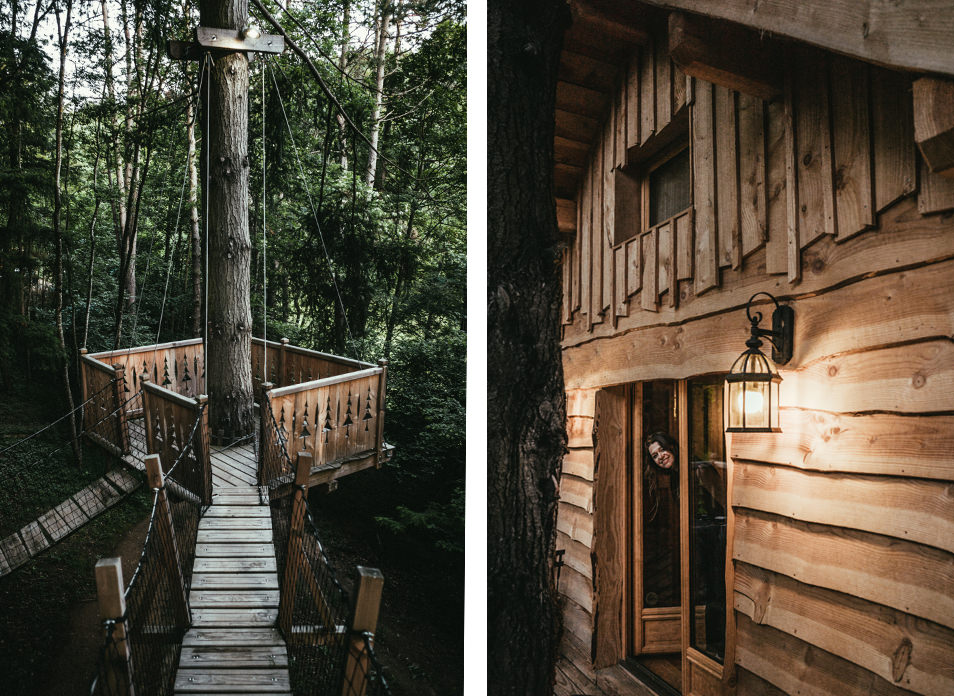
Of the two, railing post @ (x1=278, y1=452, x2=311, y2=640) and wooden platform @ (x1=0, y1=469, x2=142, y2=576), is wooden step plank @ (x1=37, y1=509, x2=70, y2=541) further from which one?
railing post @ (x1=278, y1=452, x2=311, y2=640)

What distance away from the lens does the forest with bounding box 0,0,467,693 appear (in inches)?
56.3

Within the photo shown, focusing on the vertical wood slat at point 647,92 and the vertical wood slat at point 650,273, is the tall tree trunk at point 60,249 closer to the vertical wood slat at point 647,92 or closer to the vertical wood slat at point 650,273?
the vertical wood slat at point 650,273

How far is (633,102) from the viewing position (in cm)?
300

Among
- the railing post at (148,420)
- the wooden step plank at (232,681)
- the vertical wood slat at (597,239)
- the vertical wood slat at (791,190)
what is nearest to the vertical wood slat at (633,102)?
the vertical wood slat at (597,239)

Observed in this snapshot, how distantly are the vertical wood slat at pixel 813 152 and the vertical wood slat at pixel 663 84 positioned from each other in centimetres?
83

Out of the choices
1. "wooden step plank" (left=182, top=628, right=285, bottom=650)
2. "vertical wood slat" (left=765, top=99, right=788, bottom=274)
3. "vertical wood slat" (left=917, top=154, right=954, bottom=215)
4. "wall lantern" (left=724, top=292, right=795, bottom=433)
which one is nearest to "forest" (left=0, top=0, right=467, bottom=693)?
"wooden step plank" (left=182, top=628, right=285, bottom=650)

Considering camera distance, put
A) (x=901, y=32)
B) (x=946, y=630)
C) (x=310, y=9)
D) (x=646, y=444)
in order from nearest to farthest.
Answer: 1. (x=901, y=32)
2. (x=946, y=630)
3. (x=310, y=9)
4. (x=646, y=444)

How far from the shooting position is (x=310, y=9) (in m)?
2.08

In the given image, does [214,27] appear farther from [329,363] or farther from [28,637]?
[28,637]

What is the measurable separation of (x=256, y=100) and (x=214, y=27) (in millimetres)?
227

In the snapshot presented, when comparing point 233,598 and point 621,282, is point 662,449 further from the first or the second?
point 233,598

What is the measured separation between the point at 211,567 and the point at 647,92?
9.09 feet

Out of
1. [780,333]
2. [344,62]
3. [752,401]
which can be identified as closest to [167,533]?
[344,62]

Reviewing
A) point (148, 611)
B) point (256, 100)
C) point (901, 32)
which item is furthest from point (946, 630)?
point (256, 100)
